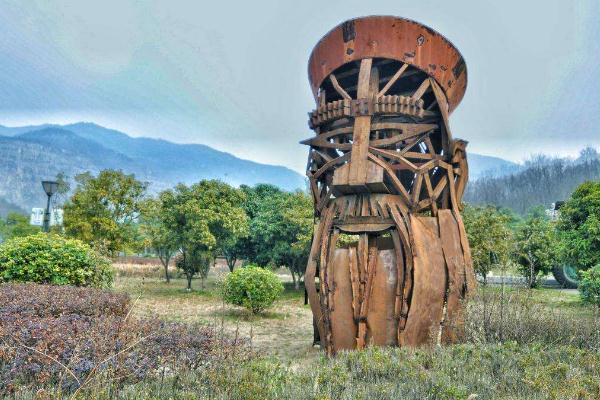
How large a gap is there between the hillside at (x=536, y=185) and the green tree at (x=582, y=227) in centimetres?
7157

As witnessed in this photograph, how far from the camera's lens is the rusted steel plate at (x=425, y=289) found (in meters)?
6.44

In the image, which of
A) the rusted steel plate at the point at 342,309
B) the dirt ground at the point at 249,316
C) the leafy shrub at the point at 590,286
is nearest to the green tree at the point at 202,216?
the dirt ground at the point at 249,316

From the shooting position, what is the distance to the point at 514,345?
5.06 m

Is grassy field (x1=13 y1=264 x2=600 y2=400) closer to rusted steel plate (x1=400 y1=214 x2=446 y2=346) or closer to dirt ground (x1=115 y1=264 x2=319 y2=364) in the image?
rusted steel plate (x1=400 y1=214 x2=446 y2=346)

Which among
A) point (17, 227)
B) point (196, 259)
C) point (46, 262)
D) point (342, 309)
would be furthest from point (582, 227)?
point (17, 227)

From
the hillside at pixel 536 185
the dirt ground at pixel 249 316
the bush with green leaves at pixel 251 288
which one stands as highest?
the hillside at pixel 536 185

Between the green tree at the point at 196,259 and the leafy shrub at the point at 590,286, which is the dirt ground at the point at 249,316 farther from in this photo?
the leafy shrub at the point at 590,286

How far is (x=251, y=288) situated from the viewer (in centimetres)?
1248

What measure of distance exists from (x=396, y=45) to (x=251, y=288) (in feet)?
25.3

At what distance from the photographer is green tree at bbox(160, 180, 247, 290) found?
1759cm

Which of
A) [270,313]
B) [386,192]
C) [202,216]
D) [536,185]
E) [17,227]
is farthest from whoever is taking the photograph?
[536,185]

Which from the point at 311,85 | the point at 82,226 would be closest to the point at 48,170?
the point at 82,226

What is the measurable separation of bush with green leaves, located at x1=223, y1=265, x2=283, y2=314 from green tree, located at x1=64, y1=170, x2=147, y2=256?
8.38 metres

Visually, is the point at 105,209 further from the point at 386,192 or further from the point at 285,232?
the point at 386,192
